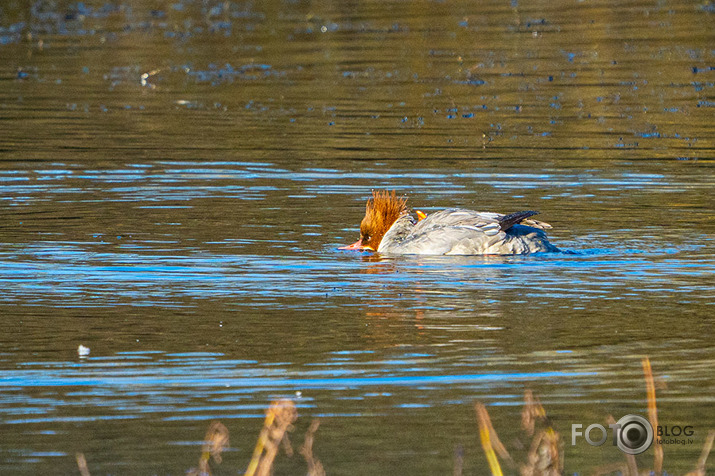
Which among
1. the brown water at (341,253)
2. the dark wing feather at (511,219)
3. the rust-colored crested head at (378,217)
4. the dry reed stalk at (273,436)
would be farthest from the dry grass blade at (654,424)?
the rust-colored crested head at (378,217)

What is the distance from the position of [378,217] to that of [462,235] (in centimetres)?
98

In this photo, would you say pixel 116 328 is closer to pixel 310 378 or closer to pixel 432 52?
pixel 310 378

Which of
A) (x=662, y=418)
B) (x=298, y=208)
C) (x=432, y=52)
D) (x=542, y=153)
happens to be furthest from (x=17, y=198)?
(x=432, y=52)

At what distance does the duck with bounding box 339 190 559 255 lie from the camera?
11.2 meters

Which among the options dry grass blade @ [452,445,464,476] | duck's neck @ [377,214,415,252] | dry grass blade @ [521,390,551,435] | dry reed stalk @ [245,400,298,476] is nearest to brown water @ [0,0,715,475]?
dry grass blade @ [452,445,464,476]

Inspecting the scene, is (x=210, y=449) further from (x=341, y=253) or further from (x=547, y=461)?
(x=341, y=253)

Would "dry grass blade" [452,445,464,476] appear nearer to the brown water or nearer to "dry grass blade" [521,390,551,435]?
the brown water

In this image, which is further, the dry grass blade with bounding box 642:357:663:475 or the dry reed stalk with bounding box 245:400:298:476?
the dry grass blade with bounding box 642:357:663:475

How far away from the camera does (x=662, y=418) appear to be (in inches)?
274

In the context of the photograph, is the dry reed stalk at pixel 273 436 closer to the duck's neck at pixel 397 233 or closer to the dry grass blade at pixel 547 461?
the dry grass blade at pixel 547 461

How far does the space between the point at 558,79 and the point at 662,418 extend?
1627cm

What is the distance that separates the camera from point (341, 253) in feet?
38.1

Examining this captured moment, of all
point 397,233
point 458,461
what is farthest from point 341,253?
point 458,461

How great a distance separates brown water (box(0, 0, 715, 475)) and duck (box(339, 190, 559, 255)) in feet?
0.45
